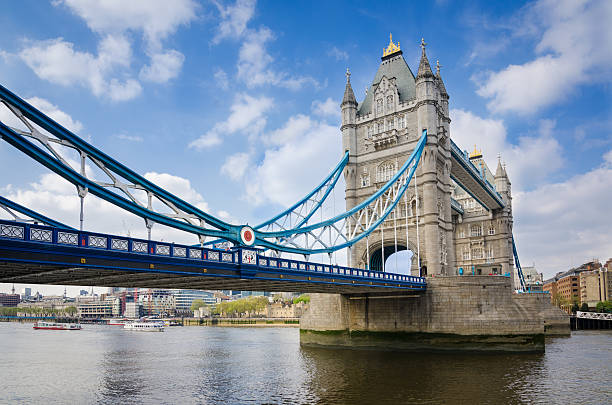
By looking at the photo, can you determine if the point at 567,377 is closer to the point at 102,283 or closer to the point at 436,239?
the point at 436,239

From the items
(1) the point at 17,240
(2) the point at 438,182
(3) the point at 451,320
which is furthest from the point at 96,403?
(2) the point at 438,182


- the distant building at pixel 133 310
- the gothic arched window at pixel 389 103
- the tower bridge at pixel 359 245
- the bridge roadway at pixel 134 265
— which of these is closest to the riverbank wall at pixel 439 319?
the tower bridge at pixel 359 245

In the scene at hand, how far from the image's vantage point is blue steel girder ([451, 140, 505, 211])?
173 feet

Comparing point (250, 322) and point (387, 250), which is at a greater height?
point (387, 250)

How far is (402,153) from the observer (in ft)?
153

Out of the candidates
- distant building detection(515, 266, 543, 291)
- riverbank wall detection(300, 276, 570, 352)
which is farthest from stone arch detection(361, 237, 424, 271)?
distant building detection(515, 266, 543, 291)

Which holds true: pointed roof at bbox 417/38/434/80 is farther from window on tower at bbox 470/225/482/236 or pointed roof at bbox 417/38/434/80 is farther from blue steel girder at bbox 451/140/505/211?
window on tower at bbox 470/225/482/236

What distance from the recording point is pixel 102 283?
914 inches

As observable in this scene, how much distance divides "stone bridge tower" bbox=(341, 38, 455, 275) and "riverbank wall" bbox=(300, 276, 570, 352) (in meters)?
5.07

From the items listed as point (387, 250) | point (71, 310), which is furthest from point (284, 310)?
point (71, 310)

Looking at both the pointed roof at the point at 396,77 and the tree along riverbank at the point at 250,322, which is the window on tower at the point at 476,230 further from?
the tree along riverbank at the point at 250,322

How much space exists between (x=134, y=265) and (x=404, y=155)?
3166 cm

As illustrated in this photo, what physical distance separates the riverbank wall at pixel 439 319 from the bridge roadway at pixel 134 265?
8.99 meters

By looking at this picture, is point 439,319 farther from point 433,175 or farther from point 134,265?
point 134,265
